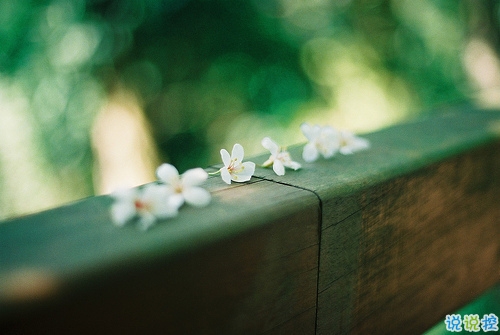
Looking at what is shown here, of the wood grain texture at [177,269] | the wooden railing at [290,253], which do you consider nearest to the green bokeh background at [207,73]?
the wooden railing at [290,253]

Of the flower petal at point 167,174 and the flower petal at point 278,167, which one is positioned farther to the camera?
the flower petal at point 278,167

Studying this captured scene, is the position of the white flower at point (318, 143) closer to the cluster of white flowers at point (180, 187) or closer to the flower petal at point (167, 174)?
the cluster of white flowers at point (180, 187)

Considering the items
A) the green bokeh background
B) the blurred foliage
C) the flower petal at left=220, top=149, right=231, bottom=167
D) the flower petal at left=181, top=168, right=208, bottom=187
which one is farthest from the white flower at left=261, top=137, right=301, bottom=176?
the blurred foliage

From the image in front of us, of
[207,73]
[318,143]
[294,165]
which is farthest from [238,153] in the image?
[207,73]

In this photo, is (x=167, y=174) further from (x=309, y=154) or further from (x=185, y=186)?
(x=309, y=154)

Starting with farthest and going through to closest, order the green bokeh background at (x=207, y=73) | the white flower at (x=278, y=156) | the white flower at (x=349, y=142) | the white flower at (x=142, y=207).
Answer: the green bokeh background at (x=207, y=73)
the white flower at (x=349, y=142)
the white flower at (x=278, y=156)
the white flower at (x=142, y=207)

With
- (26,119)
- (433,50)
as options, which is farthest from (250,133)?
(433,50)

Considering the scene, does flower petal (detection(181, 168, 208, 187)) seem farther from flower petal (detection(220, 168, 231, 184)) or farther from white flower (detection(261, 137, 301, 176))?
white flower (detection(261, 137, 301, 176))
